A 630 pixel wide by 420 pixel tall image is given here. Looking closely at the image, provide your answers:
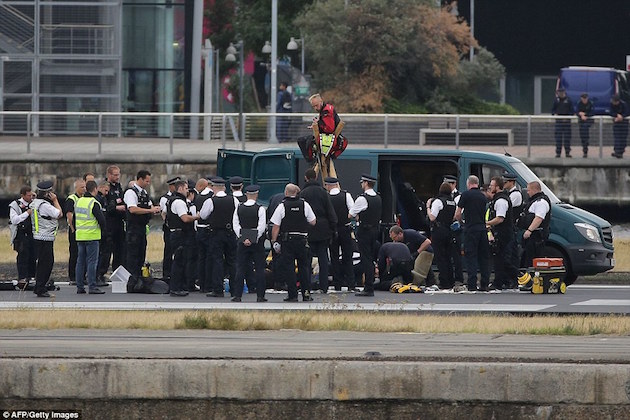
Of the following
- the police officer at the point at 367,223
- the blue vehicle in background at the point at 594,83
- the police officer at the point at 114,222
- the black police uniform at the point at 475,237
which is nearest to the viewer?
the police officer at the point at 367,223

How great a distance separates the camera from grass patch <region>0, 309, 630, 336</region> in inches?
695

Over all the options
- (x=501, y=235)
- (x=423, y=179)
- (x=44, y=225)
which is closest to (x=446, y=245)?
(x=501, y=235)

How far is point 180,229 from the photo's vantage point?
22.4m

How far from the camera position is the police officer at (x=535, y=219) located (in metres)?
22.6

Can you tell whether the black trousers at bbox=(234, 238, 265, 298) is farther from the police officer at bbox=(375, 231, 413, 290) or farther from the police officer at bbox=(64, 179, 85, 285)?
the police officer at bbox=(64, 179, 85, 285)

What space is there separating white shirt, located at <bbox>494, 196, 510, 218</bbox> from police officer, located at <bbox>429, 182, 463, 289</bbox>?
62cm

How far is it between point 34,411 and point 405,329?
5.42m

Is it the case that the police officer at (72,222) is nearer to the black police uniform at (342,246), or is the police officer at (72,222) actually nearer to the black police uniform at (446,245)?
the black police uniform at (342,246)

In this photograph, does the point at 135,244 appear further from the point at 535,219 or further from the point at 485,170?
the point at 535,219

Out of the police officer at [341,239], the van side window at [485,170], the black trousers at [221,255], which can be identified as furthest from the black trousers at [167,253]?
the van side window at [485,170]

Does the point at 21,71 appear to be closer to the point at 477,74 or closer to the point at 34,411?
the point at 477,74

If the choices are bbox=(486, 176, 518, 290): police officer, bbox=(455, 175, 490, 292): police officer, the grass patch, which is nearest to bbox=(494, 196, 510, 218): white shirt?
bbox=(486, 176, 518, 290): police officer

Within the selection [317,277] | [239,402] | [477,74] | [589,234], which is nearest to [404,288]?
[317,277]

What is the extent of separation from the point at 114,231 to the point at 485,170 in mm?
5868
